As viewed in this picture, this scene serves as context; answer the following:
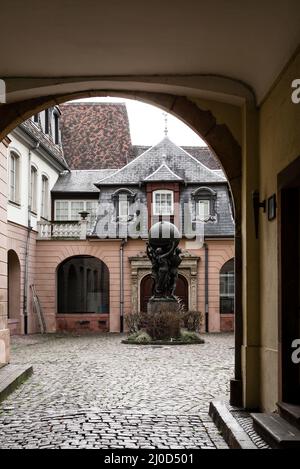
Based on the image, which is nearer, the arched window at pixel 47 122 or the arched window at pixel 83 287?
the arched window at pixel 47 122

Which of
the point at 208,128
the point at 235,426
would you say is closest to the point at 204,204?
the point at 208,128

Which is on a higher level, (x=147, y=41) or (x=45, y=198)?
(x=45, y=198)

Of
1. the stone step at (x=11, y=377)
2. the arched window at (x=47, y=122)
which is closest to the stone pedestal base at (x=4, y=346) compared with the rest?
the stone step at (x=11, y=377)

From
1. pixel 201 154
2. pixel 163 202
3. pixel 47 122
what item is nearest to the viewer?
pixel 163 202

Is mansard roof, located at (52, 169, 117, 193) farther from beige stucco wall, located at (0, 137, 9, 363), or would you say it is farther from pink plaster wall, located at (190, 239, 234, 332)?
beige stucco wall, located at (0, 137, 9, 363)

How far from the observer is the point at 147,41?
18.9 ft

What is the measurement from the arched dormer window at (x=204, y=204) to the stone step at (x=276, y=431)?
21.7 meters

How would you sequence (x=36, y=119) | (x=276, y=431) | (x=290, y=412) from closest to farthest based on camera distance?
1. (x=276, y=431)
2. (x=290, y=412)
3. (x=36, y=119)

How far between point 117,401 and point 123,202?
64.6ft

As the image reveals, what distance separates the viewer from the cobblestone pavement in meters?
6.00

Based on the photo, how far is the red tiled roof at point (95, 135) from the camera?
107 feet

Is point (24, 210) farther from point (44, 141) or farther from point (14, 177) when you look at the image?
point (44, 141)

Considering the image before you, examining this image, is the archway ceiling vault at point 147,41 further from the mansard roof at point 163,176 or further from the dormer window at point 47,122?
the dormer window at point 47,122
